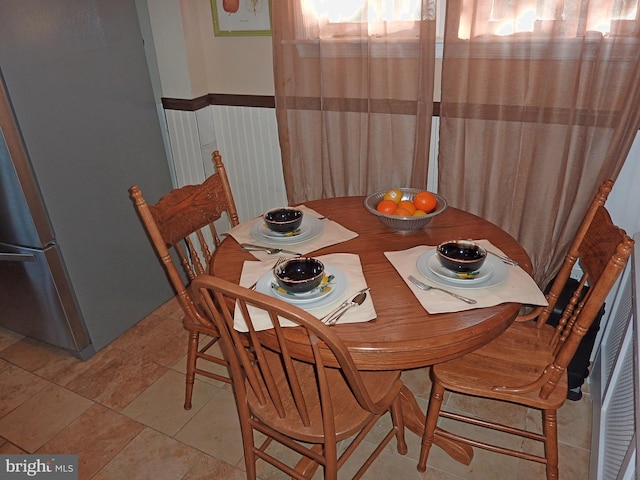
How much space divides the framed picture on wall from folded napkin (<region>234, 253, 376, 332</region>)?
1330 millimetres

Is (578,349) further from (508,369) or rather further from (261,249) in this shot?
(261,249)

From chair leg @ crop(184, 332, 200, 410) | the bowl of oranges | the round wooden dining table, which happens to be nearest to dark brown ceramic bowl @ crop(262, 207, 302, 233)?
the round wooden dining table

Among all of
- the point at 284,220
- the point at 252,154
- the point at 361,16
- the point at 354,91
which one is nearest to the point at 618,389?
the point at 284,220

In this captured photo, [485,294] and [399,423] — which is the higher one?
[485,294]

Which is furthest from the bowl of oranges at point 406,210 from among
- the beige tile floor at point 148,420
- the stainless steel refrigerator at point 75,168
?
the stainless steel refrigerator at point 75,168

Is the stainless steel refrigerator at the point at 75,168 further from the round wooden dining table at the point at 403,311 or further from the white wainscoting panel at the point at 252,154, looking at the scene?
the round wooden dining table at the point at 403,311

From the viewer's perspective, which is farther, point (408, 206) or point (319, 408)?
point (408, 206)

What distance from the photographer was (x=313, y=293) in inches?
49.0

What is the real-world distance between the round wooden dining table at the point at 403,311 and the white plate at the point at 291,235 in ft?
0.27

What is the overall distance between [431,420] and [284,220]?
0.81m

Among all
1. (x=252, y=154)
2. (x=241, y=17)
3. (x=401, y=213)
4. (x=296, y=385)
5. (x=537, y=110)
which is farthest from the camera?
(x=252, y=154)

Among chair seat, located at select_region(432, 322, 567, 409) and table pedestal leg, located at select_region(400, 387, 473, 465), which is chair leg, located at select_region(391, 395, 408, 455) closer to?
table pedestal leg, located at select_region(400, 387, 473, 465)

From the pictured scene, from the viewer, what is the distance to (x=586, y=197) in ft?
6.05

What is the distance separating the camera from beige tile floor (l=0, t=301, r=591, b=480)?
1.71 m
